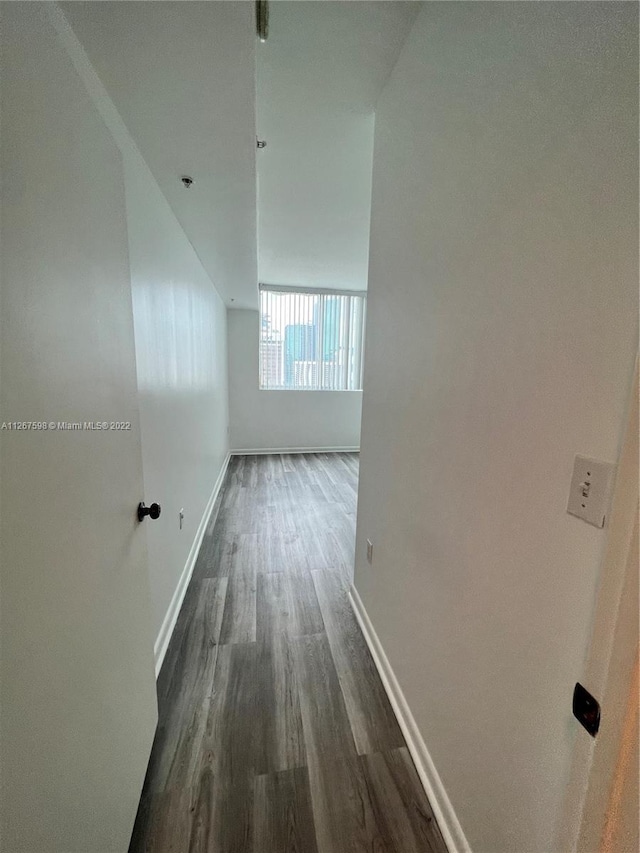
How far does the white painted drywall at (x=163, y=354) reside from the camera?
1271 mm

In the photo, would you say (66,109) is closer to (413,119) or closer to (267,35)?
(267,35)

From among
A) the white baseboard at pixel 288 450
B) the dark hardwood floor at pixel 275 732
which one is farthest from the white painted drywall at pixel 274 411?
the dark hardwood floor at pixel 275 732

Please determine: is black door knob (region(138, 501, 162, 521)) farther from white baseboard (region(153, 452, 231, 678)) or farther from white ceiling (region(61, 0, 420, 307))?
white ceiling (region(61, 0, 420, 307))

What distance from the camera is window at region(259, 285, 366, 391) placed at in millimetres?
5082

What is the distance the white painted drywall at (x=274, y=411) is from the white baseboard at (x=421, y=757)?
12.9ft

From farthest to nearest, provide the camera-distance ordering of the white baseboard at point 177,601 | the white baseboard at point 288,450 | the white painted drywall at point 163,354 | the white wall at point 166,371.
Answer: the white baseboard at point 288,450
the white baseboard at point 177,601
the white wall at point 166,371
the white painted drywall at point 163,354

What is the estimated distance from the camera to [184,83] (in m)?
0.99

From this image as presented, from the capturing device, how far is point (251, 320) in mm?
5031

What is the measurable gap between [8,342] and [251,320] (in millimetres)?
4845

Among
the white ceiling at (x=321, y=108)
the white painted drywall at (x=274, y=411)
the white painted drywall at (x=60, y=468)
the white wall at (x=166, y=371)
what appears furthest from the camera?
the white painted drywall at (x=274, y=411)

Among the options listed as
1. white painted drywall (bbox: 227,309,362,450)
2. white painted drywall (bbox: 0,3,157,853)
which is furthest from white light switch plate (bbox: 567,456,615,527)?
white painted drywall (bbox: 227,309,362,450)

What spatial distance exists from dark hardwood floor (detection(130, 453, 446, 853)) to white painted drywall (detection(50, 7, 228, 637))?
327 mm

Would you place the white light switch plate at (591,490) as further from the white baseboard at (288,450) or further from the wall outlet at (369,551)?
the white baseboard at (288,450)

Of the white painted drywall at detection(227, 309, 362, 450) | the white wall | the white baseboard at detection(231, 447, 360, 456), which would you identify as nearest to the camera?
the white wall
